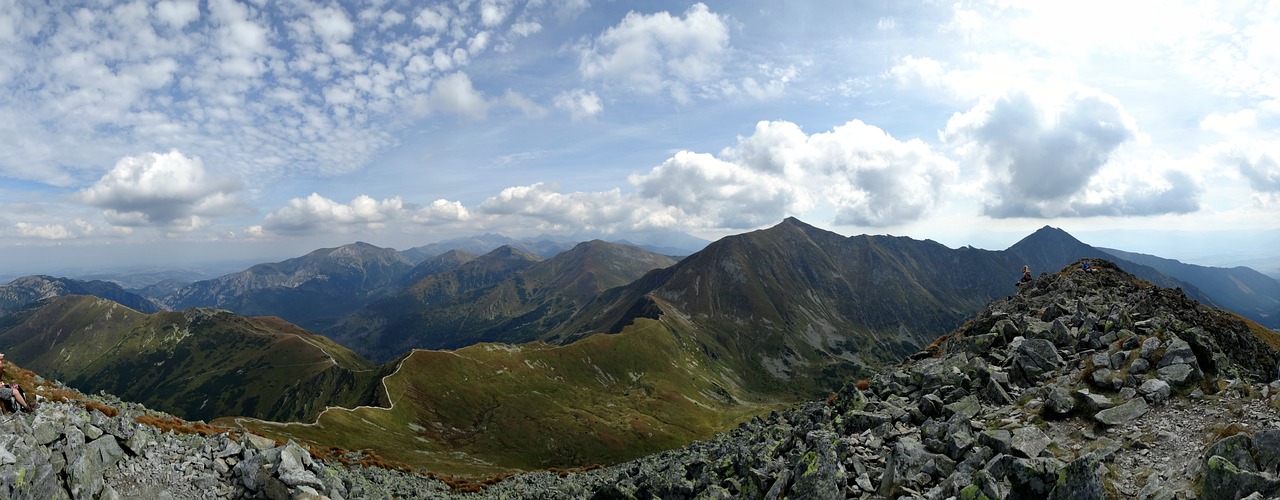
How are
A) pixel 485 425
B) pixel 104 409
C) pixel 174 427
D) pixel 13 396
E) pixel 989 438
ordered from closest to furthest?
pixel 989 438
pixel 13 396
pixel 104 409
pixel 174 427
pixel 485 425

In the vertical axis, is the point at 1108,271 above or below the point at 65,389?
above

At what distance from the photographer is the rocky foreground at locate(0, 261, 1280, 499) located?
658 inches

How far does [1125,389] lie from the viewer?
21.9 m

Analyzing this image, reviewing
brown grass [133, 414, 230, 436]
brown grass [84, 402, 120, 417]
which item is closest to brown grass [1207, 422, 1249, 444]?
brown grass [133, 414, 230, 436]

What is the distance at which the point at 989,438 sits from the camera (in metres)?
19.5

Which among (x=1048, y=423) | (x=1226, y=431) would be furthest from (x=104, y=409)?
(x=1226, y=431)

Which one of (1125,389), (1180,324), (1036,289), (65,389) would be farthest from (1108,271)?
(65,389)

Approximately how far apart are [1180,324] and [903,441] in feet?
58.4

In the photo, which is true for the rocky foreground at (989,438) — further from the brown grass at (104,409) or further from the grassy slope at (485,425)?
the grassy slope at (485,425)

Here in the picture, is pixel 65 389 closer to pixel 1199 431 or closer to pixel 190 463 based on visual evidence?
pixel 190 463

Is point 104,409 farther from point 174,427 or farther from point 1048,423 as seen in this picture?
point 1048,423

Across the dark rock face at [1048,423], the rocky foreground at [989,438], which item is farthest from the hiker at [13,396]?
the dark rock face at [1048,423]

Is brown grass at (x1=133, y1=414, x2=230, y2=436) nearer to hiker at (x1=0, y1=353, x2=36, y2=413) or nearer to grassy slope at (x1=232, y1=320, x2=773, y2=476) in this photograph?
hiker at (x1=0, y1=353, x2=36, y2=413)

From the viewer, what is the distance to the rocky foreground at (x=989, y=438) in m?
16.7
